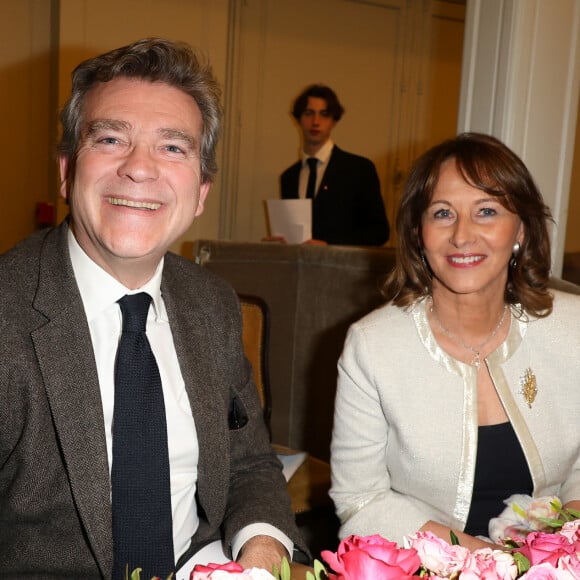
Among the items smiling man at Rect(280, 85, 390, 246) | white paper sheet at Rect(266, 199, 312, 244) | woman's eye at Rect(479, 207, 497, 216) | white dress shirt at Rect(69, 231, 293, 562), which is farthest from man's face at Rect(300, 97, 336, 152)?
white dress shirt at Rect(69, 231, 293, 562)

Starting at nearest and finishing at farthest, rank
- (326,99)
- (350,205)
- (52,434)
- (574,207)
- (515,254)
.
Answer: (52,434)
(515,254)
(574,207)
(350,205)
(326,99)

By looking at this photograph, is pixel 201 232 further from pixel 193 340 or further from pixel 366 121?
pixel 193 340

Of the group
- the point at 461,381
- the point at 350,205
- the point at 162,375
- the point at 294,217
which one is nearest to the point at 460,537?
the point at 461,381

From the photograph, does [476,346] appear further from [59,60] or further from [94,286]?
[59,60]

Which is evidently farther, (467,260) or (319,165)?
(319,165)

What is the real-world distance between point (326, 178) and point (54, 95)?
214 centimetres

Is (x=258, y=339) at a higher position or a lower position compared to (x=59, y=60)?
lower

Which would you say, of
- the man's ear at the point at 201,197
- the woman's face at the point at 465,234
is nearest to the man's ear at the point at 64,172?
the man's ear at the point at 201,197

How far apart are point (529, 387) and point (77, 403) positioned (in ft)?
3.82

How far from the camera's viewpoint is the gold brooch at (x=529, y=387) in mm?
1987

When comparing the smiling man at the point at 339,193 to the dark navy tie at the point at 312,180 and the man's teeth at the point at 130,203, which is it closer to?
the dark navy tie at the point at 312,180

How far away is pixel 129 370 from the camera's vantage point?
1.49 metres

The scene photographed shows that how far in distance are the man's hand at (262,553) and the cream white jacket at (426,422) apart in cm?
43

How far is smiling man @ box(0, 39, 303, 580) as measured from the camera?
139cm
